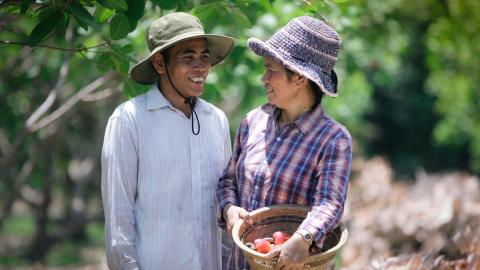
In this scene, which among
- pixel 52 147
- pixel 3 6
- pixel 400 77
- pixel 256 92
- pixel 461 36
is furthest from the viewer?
pixel 400 77

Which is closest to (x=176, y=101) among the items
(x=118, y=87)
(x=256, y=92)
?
(x=118, y=87)

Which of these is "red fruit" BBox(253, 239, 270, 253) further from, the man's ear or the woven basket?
the man's ear

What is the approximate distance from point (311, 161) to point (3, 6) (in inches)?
67.7

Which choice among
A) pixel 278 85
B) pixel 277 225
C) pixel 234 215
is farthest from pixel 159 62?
pixel 277 225

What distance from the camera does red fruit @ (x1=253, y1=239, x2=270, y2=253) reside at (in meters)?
3.09

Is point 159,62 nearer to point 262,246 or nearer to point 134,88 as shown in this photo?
point 134,88

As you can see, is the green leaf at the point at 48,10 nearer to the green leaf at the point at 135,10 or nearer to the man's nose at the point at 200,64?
the green leaf at the point at 135,10

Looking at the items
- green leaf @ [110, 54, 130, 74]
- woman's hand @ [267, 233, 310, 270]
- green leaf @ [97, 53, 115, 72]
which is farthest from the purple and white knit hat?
green leaf @ [97, 53, 115, 72]

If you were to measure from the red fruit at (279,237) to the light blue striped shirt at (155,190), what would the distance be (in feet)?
1.54

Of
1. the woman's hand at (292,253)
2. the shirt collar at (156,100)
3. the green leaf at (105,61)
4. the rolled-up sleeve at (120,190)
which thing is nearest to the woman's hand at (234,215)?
the woman's hand at (292,253)

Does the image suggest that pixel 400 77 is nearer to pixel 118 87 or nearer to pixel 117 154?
pixel 118 87

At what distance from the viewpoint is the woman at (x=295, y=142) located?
10.6 feet

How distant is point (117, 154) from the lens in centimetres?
338

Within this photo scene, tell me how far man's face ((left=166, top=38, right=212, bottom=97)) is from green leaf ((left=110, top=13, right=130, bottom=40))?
411 millimetres
